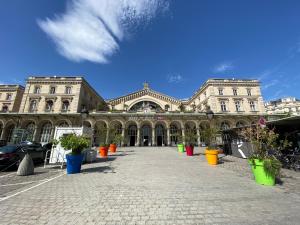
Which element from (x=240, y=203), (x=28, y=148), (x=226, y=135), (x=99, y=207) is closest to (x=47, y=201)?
(x=99, y=207)

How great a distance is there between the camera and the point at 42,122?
30.2 m

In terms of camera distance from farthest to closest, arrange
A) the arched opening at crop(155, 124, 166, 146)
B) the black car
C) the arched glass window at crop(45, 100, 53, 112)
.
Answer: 1. the arched opening at crop(155, 124, 166, 146)
2. the arched glass window at crop(45, 100, 53, 112)
3. the black car

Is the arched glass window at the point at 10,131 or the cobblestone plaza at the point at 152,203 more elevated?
the arched glass window at the point at 10,131

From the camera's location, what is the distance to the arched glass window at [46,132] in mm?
29575

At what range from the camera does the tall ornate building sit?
29.7 meters

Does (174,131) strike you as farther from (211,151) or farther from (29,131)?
(29,131)

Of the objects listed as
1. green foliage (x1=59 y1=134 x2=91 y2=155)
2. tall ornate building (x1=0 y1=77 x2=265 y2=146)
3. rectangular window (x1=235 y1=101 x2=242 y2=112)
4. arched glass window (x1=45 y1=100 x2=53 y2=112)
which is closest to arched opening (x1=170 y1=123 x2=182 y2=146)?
tall ornate building (x1=0 y1=77 x2=265 y2=146)

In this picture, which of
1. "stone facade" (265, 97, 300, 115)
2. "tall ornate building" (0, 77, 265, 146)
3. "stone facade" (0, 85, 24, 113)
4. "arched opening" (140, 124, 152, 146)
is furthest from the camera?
"stone facade" (265, 97, 300, 115)

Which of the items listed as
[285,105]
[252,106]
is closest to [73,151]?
[252,106]

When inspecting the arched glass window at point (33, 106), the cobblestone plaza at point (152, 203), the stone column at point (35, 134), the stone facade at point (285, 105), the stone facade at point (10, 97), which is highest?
the stone facade at point (285, 105)

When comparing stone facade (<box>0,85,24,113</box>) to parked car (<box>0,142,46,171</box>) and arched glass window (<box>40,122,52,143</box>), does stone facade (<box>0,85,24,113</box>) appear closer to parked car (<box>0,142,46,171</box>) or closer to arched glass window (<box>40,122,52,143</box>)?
arched glass window (<box>40,122,52,143</box>)

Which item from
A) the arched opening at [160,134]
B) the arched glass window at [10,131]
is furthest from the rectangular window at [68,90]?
the arched opening at [160,134]

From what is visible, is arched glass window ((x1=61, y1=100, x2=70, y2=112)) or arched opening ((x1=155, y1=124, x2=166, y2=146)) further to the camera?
arched opening ((x1=155, y1=124, x2=166, y2=146))

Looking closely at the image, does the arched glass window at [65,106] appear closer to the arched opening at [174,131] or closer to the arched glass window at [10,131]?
the arched glass window at [10,131]
